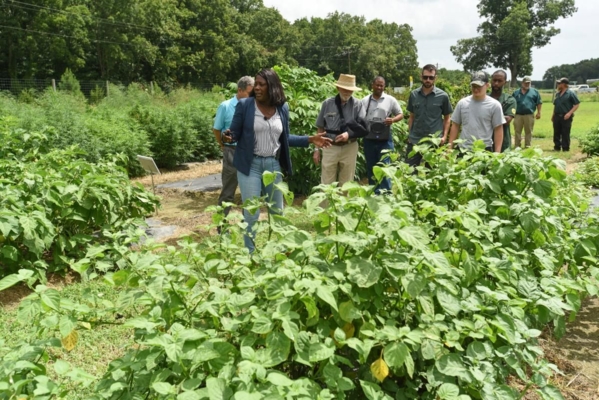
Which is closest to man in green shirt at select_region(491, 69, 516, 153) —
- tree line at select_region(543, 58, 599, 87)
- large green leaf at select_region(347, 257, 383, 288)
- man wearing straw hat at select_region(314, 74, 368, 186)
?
man wearing straw hat at select_region(314, 74, 368, 186)

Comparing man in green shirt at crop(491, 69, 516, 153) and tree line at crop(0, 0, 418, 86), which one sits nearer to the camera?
man in green shirt at crop(491, 69, 516, 153)

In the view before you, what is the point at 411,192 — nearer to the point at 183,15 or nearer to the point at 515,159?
the point at 515,159

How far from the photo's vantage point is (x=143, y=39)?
34469 mm

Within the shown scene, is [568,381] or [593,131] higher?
[593,131]

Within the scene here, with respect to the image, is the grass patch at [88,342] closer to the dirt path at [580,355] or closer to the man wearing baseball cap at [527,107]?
the dirt path at [580,355]

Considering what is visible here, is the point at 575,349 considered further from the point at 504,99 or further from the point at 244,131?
the point at 504,99

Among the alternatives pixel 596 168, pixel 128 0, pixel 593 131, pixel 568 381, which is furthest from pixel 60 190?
pixel 128 0

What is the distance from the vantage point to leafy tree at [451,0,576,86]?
180 ft

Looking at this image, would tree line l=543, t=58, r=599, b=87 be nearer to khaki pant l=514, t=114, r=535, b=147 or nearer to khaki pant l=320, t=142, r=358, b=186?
khaki pant l=514, t=114, r=535, b=147

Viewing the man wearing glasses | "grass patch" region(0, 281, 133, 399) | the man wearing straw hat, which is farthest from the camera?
the man wearing glasses

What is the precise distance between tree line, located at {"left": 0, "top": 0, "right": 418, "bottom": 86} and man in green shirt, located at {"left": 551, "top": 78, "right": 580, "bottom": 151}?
95.0 ft

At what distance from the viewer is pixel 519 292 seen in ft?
7.00

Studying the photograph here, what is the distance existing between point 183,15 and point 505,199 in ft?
131

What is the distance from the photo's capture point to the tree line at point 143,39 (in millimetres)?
30719
